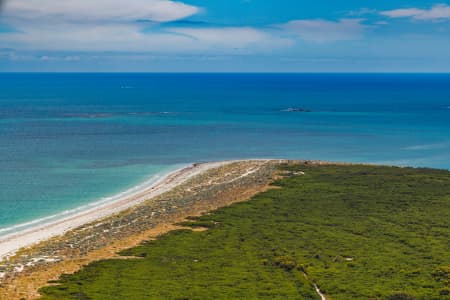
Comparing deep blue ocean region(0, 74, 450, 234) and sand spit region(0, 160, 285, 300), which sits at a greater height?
deep blue ocean region(0, 74, 450, 234)

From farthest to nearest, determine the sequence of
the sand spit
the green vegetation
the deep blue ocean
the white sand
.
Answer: the deep blue ocean < the white sand < the sand spit < the green vegetation

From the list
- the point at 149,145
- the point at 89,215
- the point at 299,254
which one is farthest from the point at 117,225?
the point at 149,145

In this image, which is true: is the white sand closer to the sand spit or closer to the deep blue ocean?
the sand spit

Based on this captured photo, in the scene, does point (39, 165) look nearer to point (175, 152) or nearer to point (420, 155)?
point (175, 152)

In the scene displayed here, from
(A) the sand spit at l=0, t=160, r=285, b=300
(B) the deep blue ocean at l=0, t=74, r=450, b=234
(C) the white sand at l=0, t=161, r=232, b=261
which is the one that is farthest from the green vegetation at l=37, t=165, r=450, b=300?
(B) the deep blue ocean at l=0, t=74, r=450, b=234

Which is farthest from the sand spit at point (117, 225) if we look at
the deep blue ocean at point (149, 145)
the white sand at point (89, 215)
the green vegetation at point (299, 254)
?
the deep blue ocean at point (149, 145)
